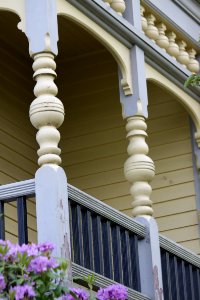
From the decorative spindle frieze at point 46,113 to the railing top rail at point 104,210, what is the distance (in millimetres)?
345

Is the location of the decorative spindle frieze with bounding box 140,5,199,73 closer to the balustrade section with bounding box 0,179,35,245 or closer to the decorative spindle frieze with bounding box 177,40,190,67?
the decorative spindle frieze with bounding box 177,40,190,67

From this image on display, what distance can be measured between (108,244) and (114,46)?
80.6 inches

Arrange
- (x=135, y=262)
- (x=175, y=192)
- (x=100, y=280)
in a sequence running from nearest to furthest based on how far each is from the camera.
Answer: (x=100, y=280), (x=135, y=262), (x=175, y=192)

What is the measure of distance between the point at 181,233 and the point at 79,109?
1921mm

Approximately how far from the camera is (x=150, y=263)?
35.0ft

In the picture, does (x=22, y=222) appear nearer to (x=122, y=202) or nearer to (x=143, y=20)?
(x=143, y=20)

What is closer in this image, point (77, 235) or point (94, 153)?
point (77, 235)

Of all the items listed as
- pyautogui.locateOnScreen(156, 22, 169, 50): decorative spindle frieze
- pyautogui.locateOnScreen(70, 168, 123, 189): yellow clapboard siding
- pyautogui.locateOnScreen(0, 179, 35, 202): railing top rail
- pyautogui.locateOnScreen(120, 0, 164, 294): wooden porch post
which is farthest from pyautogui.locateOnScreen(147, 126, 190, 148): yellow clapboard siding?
pyautogui.locateOnScreen(0, 179, 35, 202): railing top rail

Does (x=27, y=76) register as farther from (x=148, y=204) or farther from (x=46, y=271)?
(x=46, y=271)

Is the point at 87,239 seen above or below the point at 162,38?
below

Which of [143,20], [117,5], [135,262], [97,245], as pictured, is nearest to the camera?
[97,245]

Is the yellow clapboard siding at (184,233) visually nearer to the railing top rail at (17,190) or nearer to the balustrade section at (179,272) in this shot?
the balustrade section at (179,272)

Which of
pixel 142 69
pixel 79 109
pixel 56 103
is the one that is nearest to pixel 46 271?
pixel 56 103

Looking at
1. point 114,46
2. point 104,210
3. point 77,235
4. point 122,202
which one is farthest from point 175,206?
point 77,235
